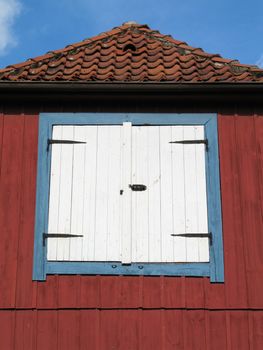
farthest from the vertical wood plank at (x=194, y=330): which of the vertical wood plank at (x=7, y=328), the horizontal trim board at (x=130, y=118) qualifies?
the horizontal trim board at (x=130, y=118)

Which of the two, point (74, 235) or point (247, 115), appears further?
point (247, 115)

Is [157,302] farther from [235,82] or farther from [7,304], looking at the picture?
[235,82]

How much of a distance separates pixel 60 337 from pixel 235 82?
3.47 metres

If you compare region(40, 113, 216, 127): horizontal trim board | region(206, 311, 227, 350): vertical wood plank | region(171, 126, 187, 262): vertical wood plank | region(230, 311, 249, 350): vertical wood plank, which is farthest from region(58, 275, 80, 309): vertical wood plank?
region(40, 113, 216, 127): horizontal trim board

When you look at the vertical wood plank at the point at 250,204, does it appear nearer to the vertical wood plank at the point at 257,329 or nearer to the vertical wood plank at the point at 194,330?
the vertical wood plank at the point at 257,329

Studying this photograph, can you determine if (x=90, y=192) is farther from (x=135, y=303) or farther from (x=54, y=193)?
(x=135, y=303)

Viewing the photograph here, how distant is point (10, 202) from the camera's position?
627cm

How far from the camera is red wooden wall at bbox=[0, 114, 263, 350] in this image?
19.1 feet

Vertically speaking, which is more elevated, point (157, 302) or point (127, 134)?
point (127, 134)

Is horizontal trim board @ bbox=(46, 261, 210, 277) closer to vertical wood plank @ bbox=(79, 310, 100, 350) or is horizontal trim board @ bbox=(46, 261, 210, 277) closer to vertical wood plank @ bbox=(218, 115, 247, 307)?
vertical wood plank @ bbox=(218, 115, 247, 307)

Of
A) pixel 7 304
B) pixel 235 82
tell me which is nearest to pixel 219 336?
pixel 7 304

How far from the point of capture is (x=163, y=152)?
20.9ft

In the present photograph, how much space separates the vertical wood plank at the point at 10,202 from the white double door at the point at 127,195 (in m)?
0.40

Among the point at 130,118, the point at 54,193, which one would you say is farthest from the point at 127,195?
the point at 130,118
